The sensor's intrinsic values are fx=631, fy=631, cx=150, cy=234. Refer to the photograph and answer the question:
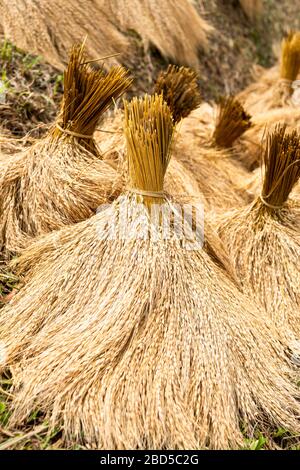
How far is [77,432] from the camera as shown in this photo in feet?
4.37

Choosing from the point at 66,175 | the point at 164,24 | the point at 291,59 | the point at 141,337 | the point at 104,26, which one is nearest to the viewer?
the point at 141,337

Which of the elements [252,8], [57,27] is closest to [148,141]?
[57,27]

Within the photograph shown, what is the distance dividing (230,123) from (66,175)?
3.29ft

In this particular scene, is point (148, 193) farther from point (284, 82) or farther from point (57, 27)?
point (284, 82)

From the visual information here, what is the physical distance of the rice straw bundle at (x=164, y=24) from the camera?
305 centimetres

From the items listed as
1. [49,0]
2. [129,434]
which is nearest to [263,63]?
[49,0]

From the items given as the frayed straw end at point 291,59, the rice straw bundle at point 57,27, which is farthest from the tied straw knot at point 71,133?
the frayed straw end at point 291,59

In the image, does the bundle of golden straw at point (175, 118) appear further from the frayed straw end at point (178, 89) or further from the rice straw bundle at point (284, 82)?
the rice straw bundle at point (284, 82)

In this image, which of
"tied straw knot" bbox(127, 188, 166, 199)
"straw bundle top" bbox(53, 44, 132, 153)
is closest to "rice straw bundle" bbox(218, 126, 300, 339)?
"tied straw knot" bbox(127, 188, 166, 199)

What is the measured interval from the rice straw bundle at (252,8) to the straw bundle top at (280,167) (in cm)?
248

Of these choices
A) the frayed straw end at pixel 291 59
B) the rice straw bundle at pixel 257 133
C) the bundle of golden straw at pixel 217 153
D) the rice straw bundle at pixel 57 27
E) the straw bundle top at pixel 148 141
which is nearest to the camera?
the straw bundle top at pixel 148 141

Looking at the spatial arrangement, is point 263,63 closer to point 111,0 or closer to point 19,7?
point 111,0

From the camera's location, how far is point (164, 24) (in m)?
3.21

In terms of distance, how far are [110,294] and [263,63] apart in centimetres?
316
